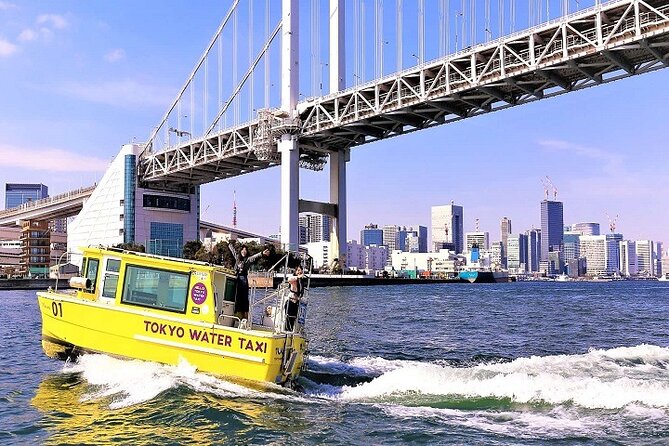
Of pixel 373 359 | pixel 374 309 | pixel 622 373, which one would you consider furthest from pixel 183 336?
pixel 374 309

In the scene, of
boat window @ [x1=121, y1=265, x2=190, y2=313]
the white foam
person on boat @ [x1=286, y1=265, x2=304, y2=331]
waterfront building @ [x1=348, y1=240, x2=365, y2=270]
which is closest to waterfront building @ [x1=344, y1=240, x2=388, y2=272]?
waterfront building @ [x1=348, y1=240, x2=365, y2=270]

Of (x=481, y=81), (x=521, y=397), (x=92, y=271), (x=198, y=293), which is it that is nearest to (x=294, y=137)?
(x=481, y=81)

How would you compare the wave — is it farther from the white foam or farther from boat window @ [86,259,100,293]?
boat window @ [86,259,100,293]

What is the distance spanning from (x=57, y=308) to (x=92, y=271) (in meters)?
0.84

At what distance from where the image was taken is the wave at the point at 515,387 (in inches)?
360

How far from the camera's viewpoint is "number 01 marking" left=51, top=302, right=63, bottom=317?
1069cm

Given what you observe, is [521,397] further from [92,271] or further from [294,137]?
[294,137]

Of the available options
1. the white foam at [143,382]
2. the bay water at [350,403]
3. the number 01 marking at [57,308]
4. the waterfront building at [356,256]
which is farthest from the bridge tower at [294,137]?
the waterfront building at [356,256]

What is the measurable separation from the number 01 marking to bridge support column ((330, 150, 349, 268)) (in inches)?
2167

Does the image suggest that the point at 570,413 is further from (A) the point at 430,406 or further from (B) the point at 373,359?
(B) the point at 373,359

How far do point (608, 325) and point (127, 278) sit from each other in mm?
18482

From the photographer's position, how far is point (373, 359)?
1352 centimetres

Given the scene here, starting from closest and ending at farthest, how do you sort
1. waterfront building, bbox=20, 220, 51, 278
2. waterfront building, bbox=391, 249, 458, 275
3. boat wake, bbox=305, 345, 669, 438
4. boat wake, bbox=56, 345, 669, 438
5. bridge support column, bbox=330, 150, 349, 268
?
1. boat wake, bbox=305, 345, 669, 438
2. boat wake, bbox=56, 345, 669, 438
3. bridge support column, bbox=330, 150, 349, 268
4. waterfront building, bbox=20, 220, 51, 278
5. waterfront building, bbox=391, 249, 458, 275

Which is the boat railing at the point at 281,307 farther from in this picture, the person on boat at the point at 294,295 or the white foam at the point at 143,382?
the white foam at the point at 143,382
